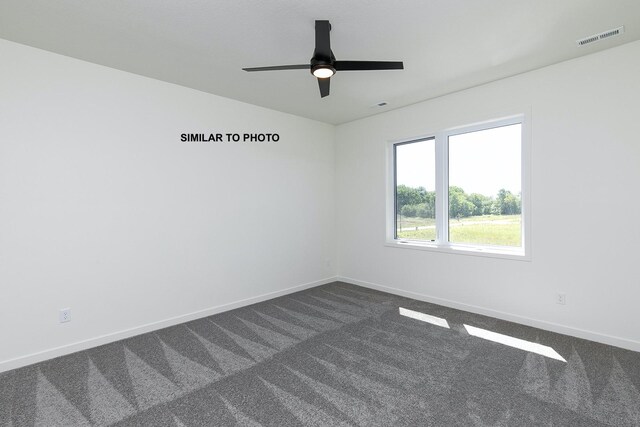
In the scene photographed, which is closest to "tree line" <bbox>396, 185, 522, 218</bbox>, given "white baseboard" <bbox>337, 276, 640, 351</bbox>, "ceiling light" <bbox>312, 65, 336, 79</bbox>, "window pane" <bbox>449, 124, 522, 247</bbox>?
"window pane" <bbox>449, 124, 522, 247</bbox>

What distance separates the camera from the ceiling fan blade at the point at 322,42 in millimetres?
2178

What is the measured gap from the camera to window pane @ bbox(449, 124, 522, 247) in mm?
3613

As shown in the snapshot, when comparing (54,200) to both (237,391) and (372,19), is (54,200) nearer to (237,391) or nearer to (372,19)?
(237,391)

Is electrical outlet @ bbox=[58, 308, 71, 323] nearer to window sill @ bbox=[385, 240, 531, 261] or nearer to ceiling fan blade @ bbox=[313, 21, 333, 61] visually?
ceiling fan blade @ bbox=[313, 21, 333, 61]

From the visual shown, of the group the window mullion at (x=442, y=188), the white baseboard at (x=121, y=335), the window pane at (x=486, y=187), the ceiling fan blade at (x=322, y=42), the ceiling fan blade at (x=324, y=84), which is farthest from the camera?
the window mullion at (x=442, y=188)

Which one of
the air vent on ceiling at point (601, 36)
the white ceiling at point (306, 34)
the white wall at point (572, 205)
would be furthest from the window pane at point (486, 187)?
the air vent on ceiling at point (601, 36)

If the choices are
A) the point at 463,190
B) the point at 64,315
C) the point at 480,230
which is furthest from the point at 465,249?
the point at 64,315

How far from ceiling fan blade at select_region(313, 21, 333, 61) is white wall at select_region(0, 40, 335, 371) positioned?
2.12 meters

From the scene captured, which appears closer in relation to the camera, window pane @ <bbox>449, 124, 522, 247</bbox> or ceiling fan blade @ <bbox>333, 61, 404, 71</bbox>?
ceiling fan blade @ <bbox>333, 61, 404, 71</bbox>

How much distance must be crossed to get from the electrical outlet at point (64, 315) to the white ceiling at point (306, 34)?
2349mm

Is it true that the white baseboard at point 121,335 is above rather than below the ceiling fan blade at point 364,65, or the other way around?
below

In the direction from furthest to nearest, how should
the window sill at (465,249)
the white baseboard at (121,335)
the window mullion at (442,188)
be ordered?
the window mullion at (442,188) < the window sill at (465,249) < the white baseboard at (121,335)

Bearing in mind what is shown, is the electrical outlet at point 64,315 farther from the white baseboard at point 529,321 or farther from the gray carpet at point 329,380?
the white baseboard at point 529,321

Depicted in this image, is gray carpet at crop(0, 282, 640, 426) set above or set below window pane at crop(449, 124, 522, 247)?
below
